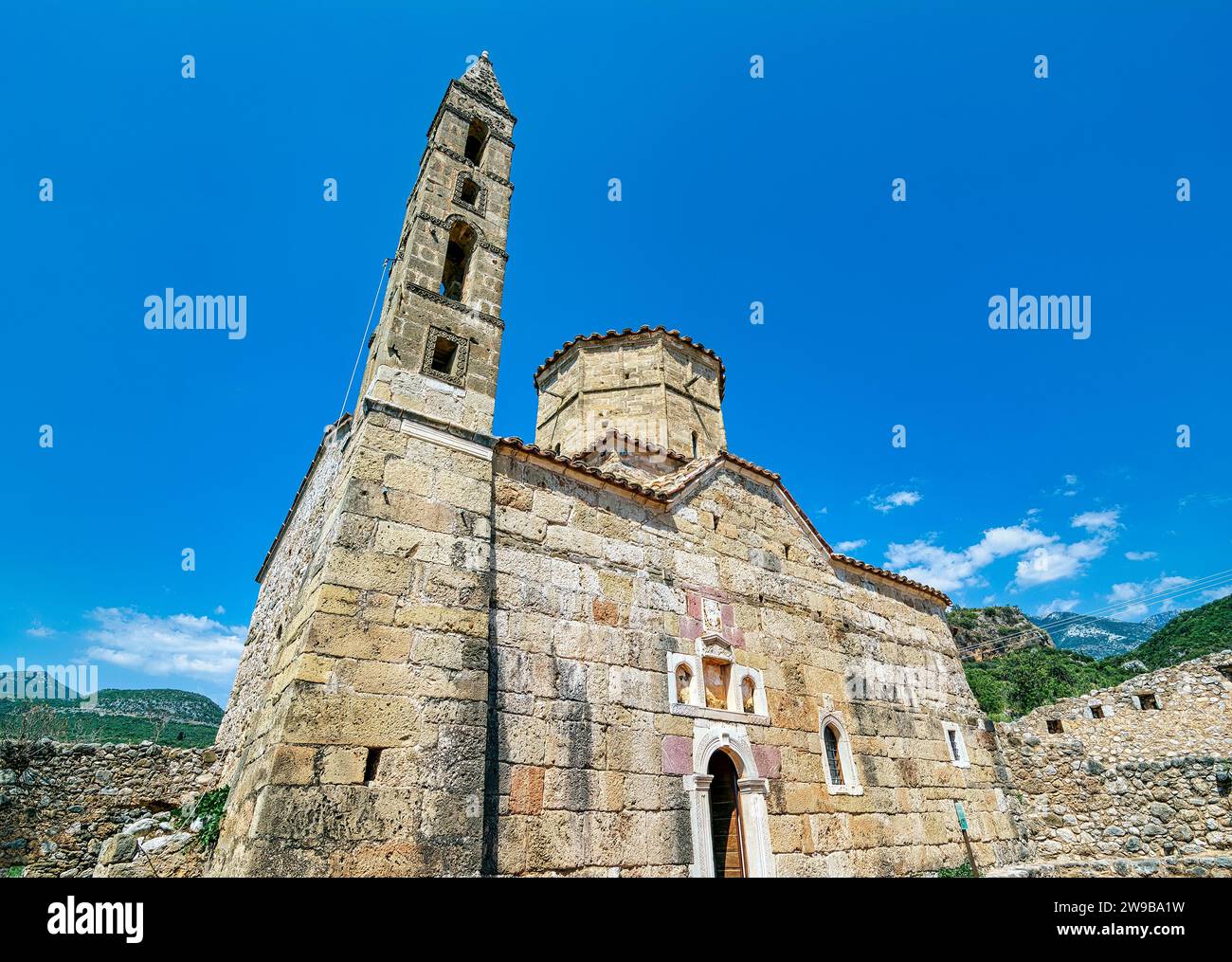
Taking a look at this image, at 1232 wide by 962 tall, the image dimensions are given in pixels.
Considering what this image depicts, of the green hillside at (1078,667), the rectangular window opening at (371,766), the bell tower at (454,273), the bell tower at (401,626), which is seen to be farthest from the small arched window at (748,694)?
the green hillside at (1078,667)

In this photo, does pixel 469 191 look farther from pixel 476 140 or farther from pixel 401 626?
pixel 401 626

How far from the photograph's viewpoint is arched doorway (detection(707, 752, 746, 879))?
6914mm

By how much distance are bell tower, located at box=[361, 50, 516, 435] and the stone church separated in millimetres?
35

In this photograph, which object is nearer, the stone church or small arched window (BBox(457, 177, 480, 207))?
the stone church

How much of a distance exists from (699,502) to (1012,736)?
9.65 meters

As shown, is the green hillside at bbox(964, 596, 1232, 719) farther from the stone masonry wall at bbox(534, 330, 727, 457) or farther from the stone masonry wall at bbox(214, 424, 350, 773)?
the stone masonry wall at bbox(214, 424, 350, 773)

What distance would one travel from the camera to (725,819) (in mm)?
7184

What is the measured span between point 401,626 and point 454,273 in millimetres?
5337

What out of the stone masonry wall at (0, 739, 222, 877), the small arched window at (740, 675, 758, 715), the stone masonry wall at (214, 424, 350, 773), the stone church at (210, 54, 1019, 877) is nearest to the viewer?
the stone church at (210, 54, 1019, 877)

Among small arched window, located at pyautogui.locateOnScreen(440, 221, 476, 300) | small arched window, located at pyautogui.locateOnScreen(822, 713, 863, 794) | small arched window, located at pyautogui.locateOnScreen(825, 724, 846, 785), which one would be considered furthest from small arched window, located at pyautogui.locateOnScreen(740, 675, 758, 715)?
small arched window, located at pyautogui.locateOnScreen(440, 221, 476, 300)

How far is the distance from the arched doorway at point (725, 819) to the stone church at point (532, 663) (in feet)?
0.08
